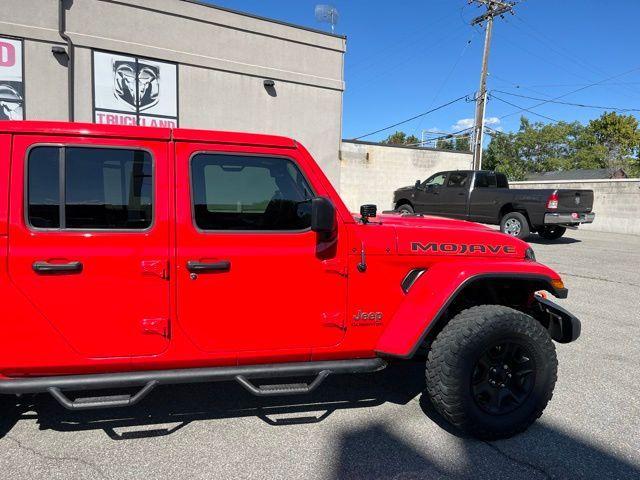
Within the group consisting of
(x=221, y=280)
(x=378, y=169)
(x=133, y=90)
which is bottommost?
(x=221, y=280)

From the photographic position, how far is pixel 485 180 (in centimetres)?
1289

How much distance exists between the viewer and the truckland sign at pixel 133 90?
11.0 metres

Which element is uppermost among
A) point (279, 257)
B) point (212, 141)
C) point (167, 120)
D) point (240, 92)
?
point (240, 92)

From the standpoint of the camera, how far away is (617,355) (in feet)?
14.0

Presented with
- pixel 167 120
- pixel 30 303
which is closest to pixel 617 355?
pixel 30 303

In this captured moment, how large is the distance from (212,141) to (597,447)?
9.85 feet

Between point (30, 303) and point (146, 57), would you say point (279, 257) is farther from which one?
point (146, 57)

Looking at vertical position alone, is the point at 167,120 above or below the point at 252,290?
above

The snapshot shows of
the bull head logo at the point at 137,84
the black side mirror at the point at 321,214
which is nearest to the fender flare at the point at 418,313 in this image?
the black side mirror at the point at 321,214

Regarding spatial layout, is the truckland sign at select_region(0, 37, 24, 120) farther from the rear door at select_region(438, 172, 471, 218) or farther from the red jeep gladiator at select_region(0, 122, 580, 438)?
the rear door at select_region(438, 172, 471, 218)

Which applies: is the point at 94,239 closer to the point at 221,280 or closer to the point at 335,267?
the point at 221,280

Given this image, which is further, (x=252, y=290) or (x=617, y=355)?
(x=617, y=355)

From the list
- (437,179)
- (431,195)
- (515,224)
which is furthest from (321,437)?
(437,179)

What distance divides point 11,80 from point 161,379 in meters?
10.9
